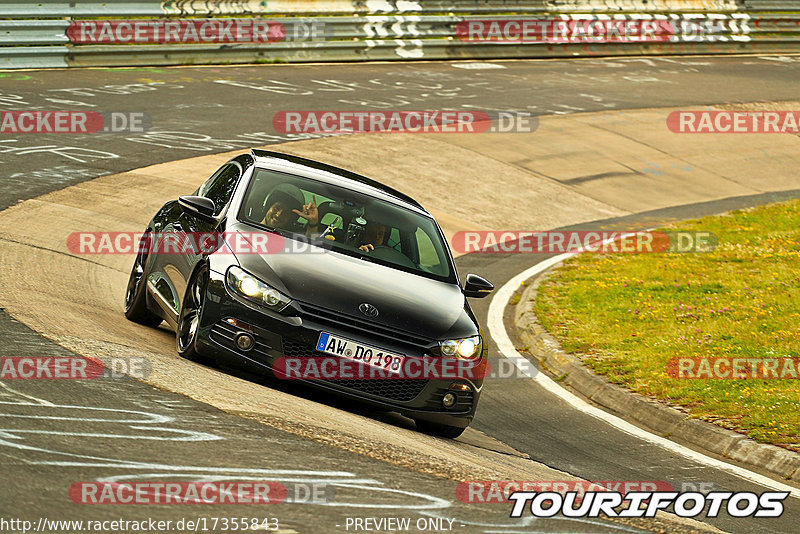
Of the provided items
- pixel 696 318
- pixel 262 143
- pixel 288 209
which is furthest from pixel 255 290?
pixel 262 143

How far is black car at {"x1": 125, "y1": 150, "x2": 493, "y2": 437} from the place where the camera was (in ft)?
24.3

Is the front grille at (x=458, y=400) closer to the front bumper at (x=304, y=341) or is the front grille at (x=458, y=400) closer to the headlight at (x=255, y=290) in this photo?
the front bumper at (x=304, y=341)

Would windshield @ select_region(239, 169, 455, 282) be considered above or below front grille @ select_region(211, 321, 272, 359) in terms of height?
above

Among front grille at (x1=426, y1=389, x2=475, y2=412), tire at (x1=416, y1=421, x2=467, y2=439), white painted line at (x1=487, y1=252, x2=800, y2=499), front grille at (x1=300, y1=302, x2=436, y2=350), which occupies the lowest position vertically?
white painted line at (x1=487, y1=252, x2=800, y2=499)

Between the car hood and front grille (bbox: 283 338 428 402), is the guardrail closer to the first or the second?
the car hood

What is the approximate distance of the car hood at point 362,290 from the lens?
295 inches

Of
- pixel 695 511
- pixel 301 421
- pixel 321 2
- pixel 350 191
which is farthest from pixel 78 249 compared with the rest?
pixel 321 2

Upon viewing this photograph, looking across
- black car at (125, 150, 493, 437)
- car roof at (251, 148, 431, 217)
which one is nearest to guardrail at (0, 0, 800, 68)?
car roof at (251, 148, 431, 217)

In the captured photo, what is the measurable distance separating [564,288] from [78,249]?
20.0 feet

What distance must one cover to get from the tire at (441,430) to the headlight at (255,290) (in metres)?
1.44

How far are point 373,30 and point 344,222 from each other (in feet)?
66.2

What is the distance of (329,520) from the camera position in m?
4.90

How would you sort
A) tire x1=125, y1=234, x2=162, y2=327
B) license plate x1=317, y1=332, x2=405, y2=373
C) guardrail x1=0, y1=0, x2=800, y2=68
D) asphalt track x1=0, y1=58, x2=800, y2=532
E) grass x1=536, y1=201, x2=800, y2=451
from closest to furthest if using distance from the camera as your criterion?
1. asphalt track x1=0, y1=58, x2=800, y2=532
2. license plate x1=317, y1=332, x2=405, y2=373
3. tire x1=125, y1=234, x2=162, y2=327
4. grass x1=536, y1=201, x2=800, y2=451
5. guardrail x1=0, y1=0, x2=800, y2=68

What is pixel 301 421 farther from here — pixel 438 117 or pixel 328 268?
pixel 438 117
